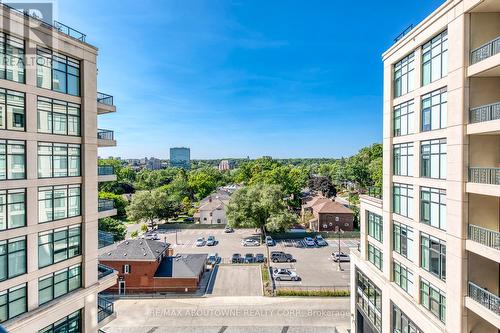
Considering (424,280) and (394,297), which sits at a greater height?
(424,280)

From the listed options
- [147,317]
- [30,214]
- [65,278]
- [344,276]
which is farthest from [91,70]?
[344,276]

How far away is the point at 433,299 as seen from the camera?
39.6 feet

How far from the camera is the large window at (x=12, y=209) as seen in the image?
10211 millimetres

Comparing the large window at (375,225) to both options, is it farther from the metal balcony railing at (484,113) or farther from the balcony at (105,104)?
the balcony at (105,104)

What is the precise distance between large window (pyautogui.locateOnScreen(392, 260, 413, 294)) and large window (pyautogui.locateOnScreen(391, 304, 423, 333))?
1.25 metres

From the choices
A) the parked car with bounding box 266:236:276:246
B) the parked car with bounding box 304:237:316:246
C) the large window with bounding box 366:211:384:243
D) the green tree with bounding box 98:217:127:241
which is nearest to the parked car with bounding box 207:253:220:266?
the parked car with bounding box 266:236:276:246

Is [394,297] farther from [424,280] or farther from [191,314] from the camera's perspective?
[191,314]

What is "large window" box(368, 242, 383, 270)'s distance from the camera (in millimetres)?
16892

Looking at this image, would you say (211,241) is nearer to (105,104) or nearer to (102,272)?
(102,272)

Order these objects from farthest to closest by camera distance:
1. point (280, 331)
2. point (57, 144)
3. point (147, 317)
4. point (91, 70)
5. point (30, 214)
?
1. point (147, 317)
2. point (280, 331)
3. point (91, 70)
4. point (57, 144)
5. point (30, 214)

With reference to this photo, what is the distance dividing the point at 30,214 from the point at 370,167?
7412 centimetres

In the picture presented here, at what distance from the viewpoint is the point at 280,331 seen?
836 inches

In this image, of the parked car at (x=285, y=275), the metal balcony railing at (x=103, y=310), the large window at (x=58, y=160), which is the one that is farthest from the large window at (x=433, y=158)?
the parked car at (x=285, y=275)

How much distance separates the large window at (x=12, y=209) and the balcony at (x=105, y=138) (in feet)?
13.9
